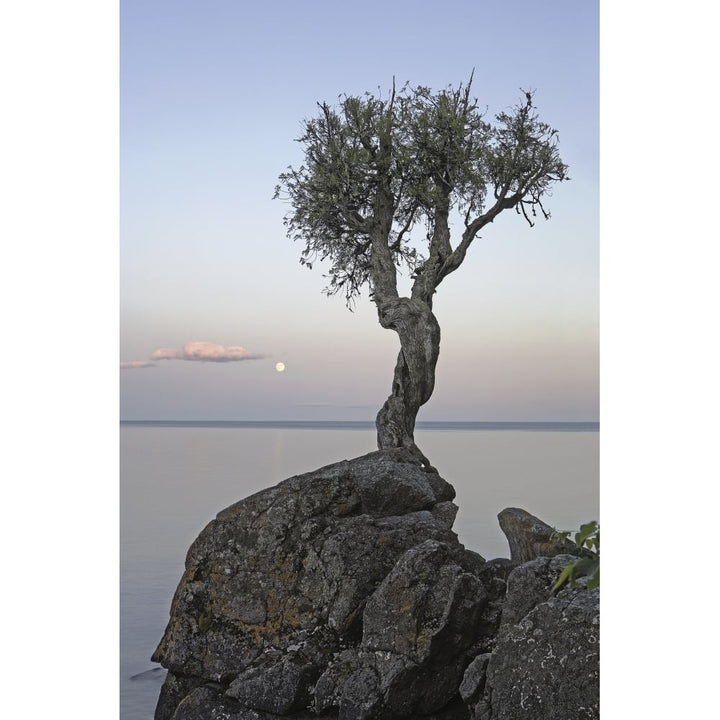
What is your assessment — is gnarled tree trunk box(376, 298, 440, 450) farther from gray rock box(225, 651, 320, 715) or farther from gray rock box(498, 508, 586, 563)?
gray rock box(225, 651, 320, 715)

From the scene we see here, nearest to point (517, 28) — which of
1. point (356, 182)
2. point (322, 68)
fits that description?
point (322, 68)

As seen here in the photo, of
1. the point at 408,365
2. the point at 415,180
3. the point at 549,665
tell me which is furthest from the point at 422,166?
the point at 549,665

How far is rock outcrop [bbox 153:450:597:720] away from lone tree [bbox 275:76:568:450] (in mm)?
5357

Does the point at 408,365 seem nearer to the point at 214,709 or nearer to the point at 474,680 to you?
the point at 214,709

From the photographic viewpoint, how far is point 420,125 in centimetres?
1095

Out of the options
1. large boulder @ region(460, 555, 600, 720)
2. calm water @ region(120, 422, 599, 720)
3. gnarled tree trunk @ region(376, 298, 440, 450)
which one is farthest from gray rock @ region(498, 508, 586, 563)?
gnarled tree trunk @ region(376, 298, 440, 450)

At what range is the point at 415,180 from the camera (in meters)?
11.2

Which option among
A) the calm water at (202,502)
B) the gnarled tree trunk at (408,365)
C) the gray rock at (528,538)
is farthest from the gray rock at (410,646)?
the gnarled tree trunk at (408,365)

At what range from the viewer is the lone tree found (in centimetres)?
1093

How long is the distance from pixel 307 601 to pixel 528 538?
77.5 inches
